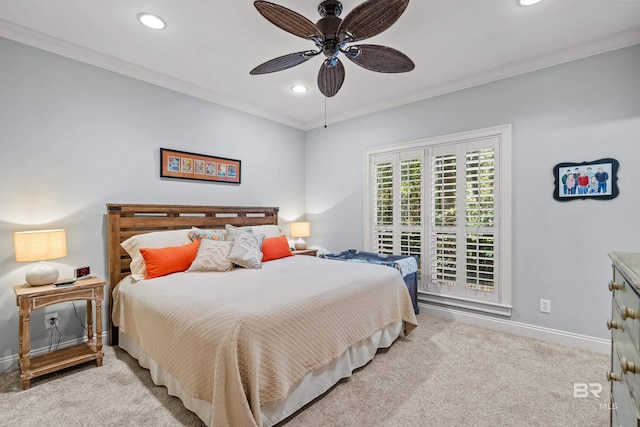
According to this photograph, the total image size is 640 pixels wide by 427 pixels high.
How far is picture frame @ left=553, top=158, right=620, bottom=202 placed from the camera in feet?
8.23

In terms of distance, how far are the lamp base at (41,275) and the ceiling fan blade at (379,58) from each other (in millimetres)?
2715

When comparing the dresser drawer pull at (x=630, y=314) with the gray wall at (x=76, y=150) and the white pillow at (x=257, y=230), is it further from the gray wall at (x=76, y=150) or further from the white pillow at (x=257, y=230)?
the gray wall at (x=76, y=150)

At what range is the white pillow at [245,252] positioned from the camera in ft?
9.26

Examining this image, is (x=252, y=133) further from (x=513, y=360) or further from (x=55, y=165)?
(x=513, y=360)

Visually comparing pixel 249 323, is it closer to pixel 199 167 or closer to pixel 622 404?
pixel 622 404

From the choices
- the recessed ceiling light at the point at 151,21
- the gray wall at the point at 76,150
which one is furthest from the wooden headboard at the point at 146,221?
the recessed ceiling light at the point at 151,21

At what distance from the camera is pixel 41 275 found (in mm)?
2242

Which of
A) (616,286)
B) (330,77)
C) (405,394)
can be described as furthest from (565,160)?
(405,394)

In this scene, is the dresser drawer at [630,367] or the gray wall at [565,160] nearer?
the dresser drawer at [630,367]

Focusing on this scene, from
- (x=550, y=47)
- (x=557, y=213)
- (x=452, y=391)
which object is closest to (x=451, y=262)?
(x=557, y=213)

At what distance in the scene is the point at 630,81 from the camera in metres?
2.45

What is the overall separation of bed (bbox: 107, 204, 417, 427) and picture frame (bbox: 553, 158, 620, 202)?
1690mm

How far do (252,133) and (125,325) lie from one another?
2.67 m

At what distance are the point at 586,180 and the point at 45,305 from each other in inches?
173
